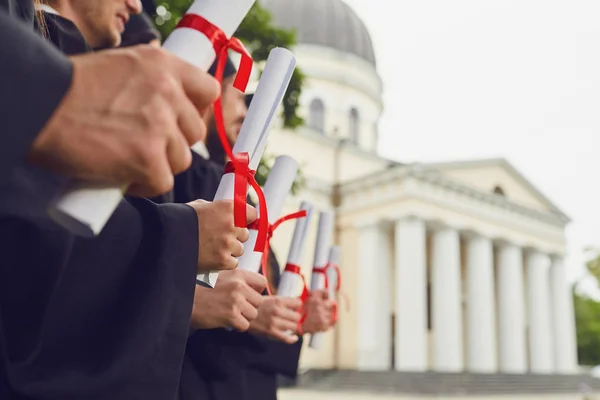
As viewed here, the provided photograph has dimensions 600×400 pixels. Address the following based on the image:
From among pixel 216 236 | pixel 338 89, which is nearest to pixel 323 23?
pixel 338 89

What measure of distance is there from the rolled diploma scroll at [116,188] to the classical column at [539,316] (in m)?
35.3

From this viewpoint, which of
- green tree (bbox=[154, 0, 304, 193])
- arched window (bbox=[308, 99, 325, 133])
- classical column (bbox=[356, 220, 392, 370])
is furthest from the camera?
arched window (bbox=[308, 99, 325, 133])

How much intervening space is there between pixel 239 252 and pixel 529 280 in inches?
1398

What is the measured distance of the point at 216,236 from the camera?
136 cm

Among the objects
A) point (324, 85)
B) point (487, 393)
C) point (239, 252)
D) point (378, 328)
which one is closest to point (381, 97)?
point (324, 85)

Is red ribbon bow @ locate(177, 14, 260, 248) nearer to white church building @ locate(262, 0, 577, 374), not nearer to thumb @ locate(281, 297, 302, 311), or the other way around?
thumb @ locate(281, 297, 302, 311)

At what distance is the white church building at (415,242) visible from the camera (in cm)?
2697

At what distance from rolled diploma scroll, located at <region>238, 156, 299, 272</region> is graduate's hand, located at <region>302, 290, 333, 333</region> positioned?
134 cm

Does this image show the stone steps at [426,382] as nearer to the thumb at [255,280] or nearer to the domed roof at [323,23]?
the domed roof at [323,23]

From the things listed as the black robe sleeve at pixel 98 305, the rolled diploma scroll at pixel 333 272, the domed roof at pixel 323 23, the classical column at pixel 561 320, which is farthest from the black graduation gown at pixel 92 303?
the classical column at pixel 561 320

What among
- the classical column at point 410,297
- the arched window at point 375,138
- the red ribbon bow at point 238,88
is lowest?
the red ribbon bow at point 238,88

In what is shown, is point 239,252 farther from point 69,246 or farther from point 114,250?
point 69,246

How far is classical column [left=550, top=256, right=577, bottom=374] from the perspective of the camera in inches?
1361

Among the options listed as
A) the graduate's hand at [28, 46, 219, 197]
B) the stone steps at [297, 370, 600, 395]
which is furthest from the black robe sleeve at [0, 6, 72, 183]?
the stone steps at [297, 370, 600, 395]
